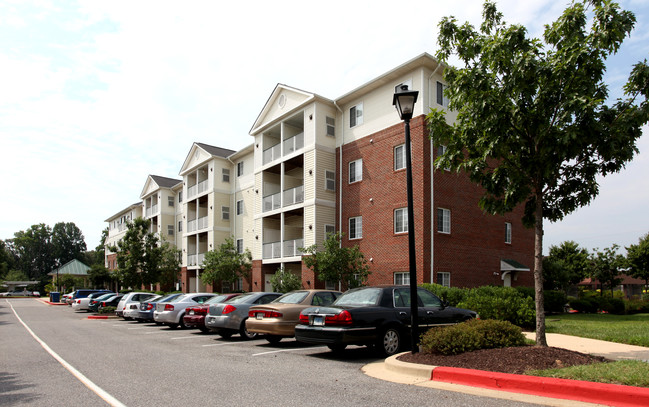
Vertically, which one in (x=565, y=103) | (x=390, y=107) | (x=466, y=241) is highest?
(x=390, y=107)

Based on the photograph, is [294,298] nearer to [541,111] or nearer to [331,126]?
[541,111]

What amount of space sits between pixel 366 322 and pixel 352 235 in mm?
15071

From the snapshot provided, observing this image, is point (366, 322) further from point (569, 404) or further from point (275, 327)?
point (569, 404)

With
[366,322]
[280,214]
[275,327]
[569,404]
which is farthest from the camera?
[280,214]

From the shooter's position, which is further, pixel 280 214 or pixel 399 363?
pixel 280 214

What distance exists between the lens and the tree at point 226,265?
3152 centimetres

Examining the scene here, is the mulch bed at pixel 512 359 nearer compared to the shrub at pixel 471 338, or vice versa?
the mulch bed at pixel 512 359

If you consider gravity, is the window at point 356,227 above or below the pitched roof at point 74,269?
above

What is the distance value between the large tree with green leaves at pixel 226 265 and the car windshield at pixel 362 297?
21.4 m

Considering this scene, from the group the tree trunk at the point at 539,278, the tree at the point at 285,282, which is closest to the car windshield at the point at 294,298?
the tree trunk at the point at 539,278

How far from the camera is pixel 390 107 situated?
23422 mm

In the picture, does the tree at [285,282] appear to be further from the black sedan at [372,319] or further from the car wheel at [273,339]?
the black sedan at [372,319]

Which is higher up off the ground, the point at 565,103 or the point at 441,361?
the point at 565,103

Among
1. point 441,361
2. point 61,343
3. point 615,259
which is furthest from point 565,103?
point 615,259
